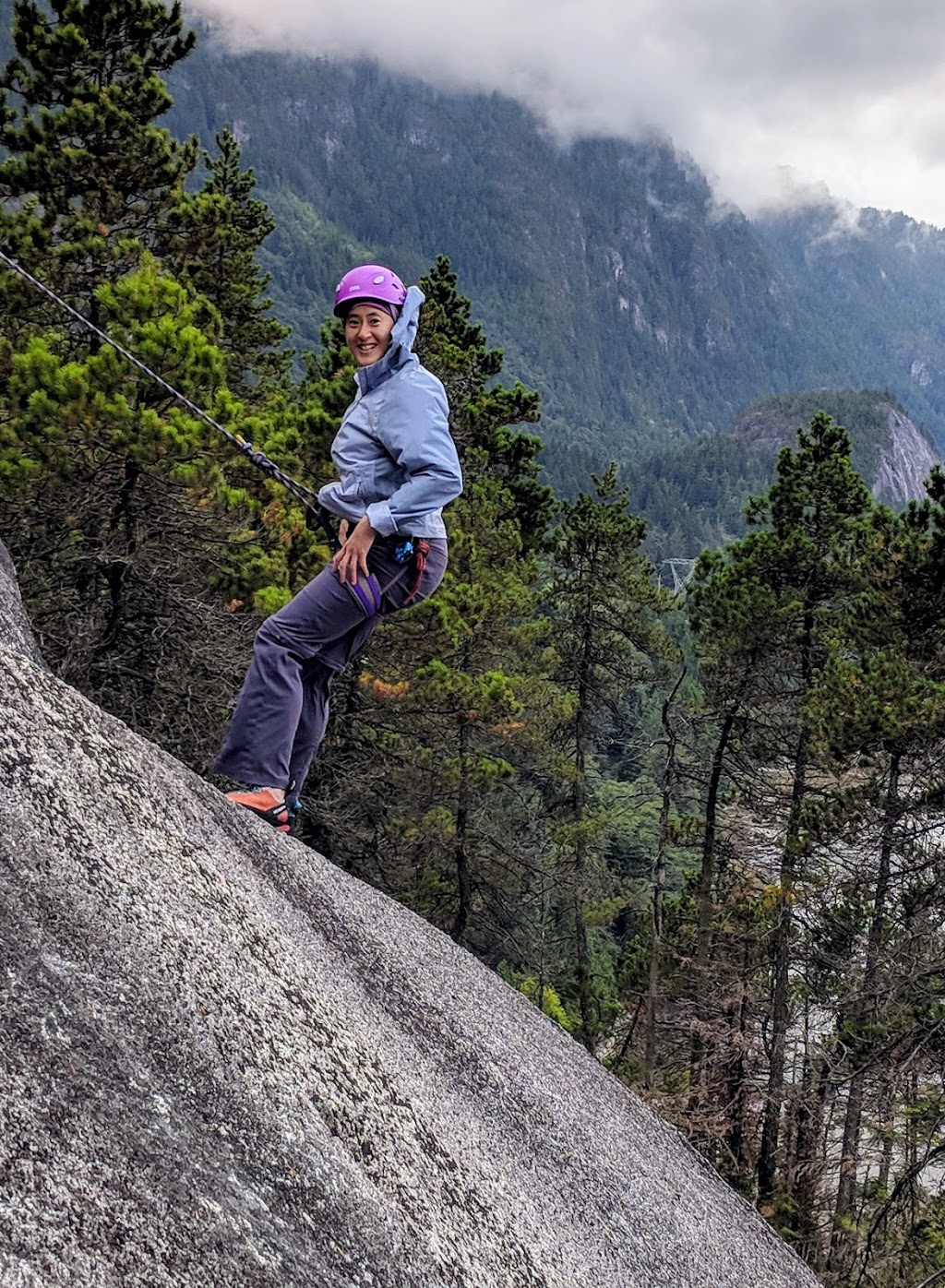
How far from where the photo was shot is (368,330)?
4.12 meters

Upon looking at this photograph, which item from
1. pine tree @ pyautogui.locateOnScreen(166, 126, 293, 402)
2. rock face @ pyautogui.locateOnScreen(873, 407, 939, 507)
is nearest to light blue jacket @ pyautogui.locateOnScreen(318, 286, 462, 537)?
pine tree @ pyautogui.locateOnScreen(166, 126, 293, 402)

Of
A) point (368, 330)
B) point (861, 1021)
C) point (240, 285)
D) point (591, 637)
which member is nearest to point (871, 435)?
point (591, 637)

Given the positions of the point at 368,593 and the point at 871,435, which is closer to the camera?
the point at 368,593

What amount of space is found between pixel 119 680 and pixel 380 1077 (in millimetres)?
6979

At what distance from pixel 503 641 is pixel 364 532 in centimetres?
1304

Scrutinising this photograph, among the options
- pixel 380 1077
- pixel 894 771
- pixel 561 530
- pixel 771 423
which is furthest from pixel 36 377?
pixel 771 423

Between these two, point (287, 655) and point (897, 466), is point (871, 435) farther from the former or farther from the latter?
point (287, 655)

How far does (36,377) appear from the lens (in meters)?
7.64

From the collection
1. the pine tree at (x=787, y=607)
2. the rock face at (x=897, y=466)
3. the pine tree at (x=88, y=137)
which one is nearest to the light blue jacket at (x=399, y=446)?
the pine tree at (x=88, y=137)

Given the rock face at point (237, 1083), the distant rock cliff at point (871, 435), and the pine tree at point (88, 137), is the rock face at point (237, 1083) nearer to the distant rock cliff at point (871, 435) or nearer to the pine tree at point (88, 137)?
the pine tree at point (88, 137)

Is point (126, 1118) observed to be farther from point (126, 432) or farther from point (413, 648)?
point (413, 648)

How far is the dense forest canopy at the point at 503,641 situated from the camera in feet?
29.5

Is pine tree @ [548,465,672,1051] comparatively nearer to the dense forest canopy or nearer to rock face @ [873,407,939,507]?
the dense forest canopy

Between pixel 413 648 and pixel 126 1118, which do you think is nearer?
pixel 126 1118
